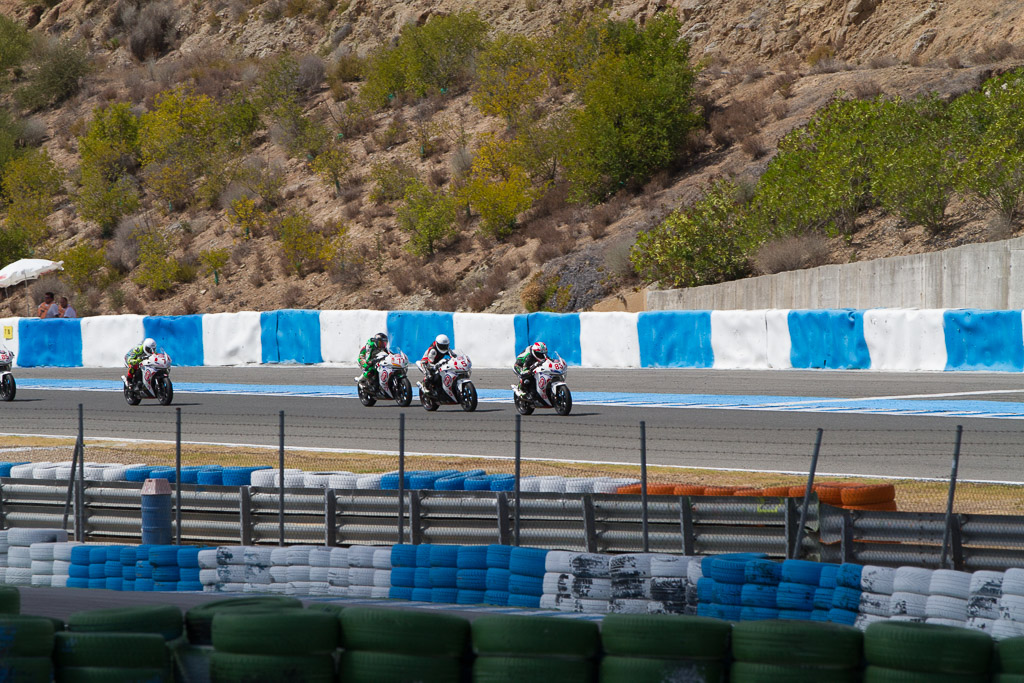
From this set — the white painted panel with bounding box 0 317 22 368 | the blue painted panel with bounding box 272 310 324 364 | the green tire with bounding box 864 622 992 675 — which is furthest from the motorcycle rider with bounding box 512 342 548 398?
the white painted panel with bounding box 0 317 22 368

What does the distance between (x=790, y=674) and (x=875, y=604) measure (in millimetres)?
1752

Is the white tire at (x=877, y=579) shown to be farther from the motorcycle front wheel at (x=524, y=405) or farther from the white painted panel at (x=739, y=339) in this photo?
the white painted panel at (x=739, y=339)

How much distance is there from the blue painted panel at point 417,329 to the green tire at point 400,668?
2061 centimetres

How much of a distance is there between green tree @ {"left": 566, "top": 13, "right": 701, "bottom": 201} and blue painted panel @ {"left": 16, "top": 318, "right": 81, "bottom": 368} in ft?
49.0

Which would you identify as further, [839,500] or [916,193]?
[916,193]

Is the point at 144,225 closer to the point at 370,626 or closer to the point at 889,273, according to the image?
the point at 889,273

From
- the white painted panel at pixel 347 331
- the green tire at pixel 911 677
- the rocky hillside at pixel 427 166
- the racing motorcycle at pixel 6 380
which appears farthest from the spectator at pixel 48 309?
the green tire at pixel 911 677

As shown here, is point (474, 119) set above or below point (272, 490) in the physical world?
above

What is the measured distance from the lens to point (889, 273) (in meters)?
25.3

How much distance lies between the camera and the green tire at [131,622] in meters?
6.39

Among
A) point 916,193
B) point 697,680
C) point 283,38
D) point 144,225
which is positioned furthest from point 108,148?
point 697,680

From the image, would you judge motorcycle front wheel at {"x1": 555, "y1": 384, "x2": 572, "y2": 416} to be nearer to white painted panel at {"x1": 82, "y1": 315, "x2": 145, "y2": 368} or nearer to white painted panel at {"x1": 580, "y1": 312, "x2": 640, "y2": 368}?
white painted panel at {"x1": 580, "y1": 312, "x2": 640, "y2": 368}

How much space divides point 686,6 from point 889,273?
71.2 ft

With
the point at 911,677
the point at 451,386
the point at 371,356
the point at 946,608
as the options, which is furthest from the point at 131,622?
the point at 371,356
